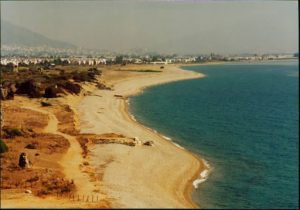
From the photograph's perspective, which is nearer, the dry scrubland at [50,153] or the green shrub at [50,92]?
the dry scrubland at [50,153]

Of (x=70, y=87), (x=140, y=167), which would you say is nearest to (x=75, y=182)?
(x=140, y=167)

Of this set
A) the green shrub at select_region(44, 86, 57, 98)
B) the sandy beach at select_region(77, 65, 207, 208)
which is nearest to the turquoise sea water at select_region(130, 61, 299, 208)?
the sandy beach at select_region(77, 65, 207, 208)

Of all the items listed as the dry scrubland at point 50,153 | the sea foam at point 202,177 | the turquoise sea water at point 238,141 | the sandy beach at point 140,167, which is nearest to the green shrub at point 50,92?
the dry scrubland at point 50,153

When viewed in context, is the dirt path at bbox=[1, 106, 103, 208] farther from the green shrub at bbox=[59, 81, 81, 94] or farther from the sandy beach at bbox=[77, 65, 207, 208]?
the green shrub at bbox=[59, 81, 81, 94]

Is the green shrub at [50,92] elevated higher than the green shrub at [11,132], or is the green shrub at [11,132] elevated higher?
the green shrub at [50,92]

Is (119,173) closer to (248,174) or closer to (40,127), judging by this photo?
(248,174)

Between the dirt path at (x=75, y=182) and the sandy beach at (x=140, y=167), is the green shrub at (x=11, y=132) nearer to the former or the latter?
the dirt path at (x=75, y=182)

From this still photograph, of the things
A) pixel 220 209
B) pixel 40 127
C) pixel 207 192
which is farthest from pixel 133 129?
pixel 220 209
